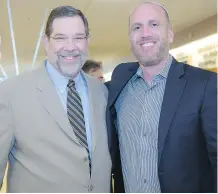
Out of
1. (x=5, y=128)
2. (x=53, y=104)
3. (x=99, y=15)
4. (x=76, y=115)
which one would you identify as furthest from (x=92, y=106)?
(x=99, y=15)

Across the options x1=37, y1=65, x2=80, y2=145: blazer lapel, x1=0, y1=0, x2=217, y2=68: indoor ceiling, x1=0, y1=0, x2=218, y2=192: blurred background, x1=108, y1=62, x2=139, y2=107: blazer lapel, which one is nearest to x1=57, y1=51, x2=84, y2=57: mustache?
x1=37, y1=65, x2=80, y2=145: blazer lapel

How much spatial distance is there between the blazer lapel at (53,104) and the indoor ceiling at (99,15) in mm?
3338

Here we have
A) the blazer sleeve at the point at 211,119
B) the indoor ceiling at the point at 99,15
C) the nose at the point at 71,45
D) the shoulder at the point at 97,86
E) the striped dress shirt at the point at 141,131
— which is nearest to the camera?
the blazer sleeve at the point at 211,119

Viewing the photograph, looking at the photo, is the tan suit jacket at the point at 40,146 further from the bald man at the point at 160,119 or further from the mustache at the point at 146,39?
the mustache at the point at 146,39

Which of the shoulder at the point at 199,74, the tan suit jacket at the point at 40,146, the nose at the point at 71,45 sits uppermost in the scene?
the nose at the point at 71,45

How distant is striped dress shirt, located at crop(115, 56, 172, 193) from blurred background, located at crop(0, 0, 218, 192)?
3279mm

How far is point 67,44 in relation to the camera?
1531mm

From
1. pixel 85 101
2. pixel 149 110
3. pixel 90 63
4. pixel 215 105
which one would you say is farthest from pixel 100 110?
pixel 90 63

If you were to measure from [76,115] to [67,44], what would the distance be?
0.37m

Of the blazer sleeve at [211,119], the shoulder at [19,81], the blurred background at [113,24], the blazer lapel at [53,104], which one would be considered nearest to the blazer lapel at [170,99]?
the blazer sleeve at [211,119]

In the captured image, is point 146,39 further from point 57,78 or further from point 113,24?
point 113,24

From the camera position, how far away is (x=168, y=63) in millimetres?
1550

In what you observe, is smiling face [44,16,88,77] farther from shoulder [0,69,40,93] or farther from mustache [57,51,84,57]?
shoulder [0,69,40,93]

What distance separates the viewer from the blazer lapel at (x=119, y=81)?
62.5 inches
